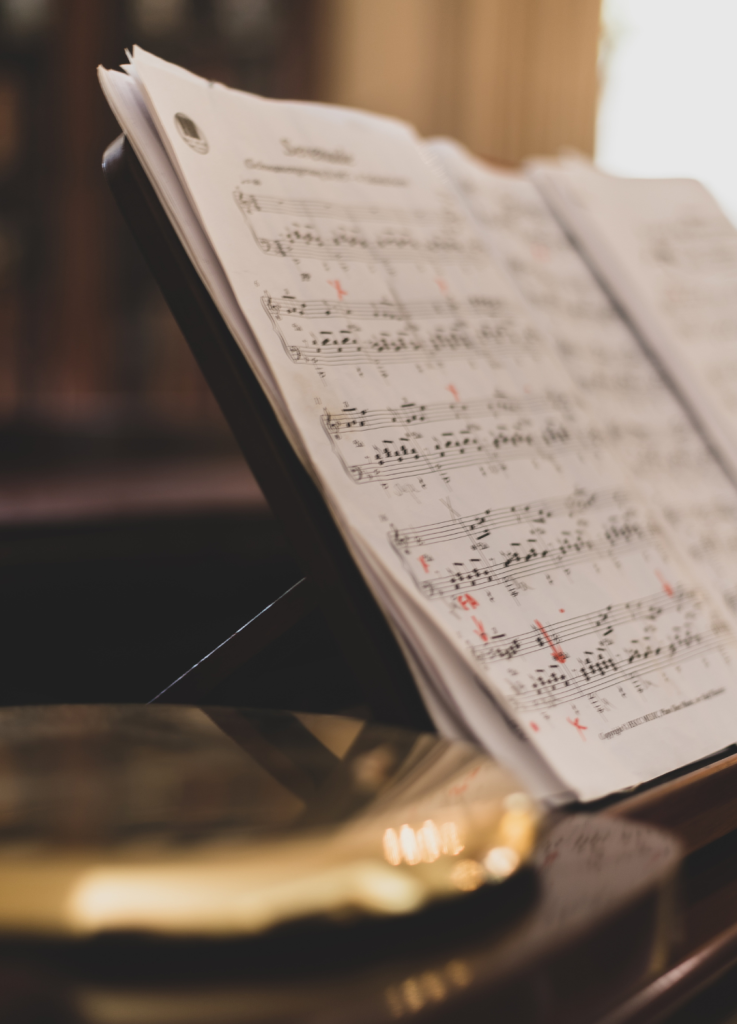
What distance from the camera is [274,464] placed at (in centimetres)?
58

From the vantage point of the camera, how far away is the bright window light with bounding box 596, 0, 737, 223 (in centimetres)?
444

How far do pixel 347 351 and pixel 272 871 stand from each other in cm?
41

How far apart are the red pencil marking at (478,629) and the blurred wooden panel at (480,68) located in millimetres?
3945

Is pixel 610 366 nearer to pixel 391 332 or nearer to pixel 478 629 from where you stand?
pixel 391 332

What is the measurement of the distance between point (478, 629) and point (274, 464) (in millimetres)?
159

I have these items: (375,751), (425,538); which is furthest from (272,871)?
(425,538)

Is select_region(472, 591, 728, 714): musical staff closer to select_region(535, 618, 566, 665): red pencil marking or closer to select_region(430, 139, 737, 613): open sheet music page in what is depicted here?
select_region(535, 618, 566, 665): red pencil marking

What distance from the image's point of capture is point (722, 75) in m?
4.44

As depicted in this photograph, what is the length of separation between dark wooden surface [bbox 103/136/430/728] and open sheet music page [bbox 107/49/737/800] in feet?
0.05

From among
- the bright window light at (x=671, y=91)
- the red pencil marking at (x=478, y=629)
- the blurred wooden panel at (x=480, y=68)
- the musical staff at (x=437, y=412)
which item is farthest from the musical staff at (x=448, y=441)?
the bright window light at (x=671, y=91)

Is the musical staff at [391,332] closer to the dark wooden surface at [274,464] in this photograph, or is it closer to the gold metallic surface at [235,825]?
the dark wooden surface at [274,464]

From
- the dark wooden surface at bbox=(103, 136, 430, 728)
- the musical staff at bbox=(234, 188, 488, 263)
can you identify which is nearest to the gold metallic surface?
the dark wooden surface at bbox=(103, 136, 430, 728)

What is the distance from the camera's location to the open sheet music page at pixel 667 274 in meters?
1.06

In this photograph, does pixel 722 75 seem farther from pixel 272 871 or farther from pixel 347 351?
pixel 272 871
